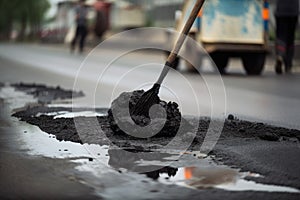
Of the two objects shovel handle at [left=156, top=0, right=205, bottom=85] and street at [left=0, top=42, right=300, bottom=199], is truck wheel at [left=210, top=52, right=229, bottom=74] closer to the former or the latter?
street at [left=0, top=42, right=300, bottom=199]

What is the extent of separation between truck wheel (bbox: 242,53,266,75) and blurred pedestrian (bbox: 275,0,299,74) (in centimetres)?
43

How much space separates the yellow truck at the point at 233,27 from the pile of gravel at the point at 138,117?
853 centimetres

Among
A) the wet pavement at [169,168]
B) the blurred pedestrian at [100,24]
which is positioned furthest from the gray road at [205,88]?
the blurred pedestrian at [100,24]

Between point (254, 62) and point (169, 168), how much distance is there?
1116cm

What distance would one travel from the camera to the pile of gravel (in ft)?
18.8

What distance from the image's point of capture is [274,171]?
4.40 metres

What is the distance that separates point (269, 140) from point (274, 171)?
1269 mm

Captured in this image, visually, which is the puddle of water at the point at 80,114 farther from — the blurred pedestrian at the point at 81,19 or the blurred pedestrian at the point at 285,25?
the blurred pedestrian at the point at 81,19

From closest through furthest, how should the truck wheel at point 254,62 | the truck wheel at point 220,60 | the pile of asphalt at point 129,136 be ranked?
the pile of asphalt at point 129,136 → the truck wheel at point 254,62 → the truck wheel at point 220,60

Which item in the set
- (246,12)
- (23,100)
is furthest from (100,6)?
(23,100)

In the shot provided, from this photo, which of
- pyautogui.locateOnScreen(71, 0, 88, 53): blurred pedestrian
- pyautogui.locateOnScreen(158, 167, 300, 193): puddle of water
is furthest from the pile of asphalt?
pyautogui.locateOnScreen(71, 0, 88, 53): blurred pedestrian

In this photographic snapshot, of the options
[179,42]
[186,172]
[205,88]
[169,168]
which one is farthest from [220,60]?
[186,172]

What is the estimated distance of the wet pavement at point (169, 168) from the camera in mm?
3855

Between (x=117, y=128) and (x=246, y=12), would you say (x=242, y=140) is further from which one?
(x=246, y=12)
